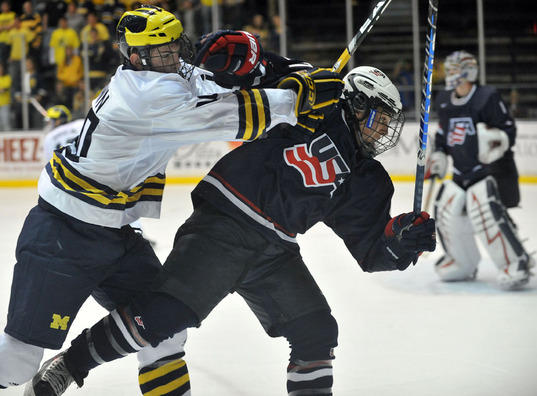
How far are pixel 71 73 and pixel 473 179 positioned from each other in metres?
5.88

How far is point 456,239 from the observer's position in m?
4.72

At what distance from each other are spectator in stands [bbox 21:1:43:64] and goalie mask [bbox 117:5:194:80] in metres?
7.77

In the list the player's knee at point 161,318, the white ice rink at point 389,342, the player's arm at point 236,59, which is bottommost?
the white ice rink at point 389,342

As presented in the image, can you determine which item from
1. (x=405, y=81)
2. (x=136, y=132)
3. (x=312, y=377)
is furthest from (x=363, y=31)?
(x=405, y=81)

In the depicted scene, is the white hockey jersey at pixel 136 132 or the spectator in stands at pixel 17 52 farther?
the spectator in stands at pixel 17 52

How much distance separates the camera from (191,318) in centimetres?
234

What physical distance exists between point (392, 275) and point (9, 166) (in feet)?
18.1

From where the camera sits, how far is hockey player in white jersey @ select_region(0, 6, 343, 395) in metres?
2.20

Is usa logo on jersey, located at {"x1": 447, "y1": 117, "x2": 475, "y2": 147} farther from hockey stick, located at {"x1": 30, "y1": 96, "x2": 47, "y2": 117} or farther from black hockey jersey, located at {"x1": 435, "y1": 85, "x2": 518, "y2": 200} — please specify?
hockey stick, located at {"x1": 30, "y1": 96, "x2": 47, "y2": 117}

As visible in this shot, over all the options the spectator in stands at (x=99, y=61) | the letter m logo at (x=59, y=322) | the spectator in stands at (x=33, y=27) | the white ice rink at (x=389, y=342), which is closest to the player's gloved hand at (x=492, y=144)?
the white ice rink at (x=389, y=342)

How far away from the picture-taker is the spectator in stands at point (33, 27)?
976cm

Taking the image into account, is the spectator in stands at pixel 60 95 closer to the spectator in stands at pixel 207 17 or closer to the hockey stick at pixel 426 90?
the spectator in stands at pixel 207 17

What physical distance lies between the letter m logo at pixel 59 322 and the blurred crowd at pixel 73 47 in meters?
6.88

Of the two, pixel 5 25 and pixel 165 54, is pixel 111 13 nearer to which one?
pixel 5 25
